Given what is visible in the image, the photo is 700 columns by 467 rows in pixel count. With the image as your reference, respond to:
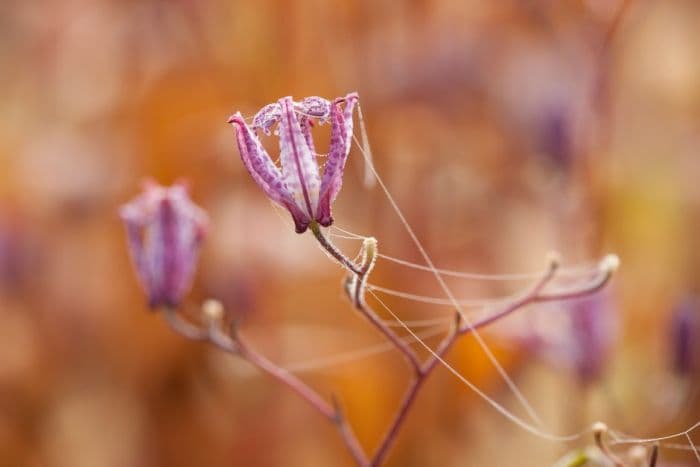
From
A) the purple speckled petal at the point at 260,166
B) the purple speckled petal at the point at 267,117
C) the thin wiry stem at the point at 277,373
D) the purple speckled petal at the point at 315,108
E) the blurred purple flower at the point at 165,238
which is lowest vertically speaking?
the thin wiry stem at the point at 277,373

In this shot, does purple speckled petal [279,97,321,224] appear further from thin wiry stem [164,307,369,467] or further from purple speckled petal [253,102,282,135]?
thin wiry stem [164,307,369,467]

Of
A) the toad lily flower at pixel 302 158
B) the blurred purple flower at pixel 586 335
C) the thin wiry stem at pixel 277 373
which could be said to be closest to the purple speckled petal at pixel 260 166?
the toad lily flower at pixel 302 158

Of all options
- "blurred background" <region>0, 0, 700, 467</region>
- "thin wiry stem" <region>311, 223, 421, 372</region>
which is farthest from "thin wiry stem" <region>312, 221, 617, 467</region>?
"blurred background" <region>0, 0, 700, 467</region>

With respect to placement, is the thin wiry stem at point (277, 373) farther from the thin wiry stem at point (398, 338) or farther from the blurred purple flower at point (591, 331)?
the blurred purple flower at point (591, 331)

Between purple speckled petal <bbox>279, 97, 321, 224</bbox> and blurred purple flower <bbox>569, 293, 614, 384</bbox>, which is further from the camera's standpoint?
blurred purple flower <bbox>569, 293, 614, 384</bbox>

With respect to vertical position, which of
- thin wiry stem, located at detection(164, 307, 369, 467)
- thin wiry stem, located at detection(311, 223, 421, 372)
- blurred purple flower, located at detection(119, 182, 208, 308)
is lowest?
thin wiry stem, located at detection(164, 307, 369, 467)

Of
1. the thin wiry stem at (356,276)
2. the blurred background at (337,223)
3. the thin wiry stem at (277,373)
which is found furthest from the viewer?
the blurred background at (337,223)

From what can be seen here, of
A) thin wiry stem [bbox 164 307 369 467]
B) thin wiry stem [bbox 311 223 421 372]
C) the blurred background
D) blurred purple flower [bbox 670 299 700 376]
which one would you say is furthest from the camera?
the blurred background

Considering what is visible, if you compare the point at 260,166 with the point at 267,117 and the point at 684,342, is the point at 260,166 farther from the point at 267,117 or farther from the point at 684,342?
the point at 684,342

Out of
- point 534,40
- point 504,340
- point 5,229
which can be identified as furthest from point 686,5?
point 5,229

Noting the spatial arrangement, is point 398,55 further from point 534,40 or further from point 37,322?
point 37,322
